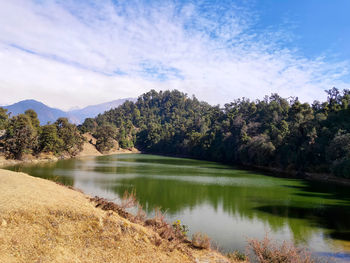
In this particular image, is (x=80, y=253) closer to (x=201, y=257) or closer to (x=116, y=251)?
(x=116, y=251)

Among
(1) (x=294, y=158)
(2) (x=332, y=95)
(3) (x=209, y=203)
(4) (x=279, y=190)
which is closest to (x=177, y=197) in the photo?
(3) (x=209, y=203)

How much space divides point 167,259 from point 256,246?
344 cm

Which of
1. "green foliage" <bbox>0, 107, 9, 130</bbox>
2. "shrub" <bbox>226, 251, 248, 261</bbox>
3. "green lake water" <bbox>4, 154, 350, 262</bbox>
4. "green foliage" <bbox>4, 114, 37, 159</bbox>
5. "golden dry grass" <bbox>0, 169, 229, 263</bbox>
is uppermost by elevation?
"green foliage" <bbox>0, 107, 9, 130</bbox>

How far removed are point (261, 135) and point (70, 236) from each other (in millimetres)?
53198

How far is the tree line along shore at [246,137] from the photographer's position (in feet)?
140

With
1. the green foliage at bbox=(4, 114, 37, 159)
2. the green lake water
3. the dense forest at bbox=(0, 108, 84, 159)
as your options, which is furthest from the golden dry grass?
the dense forest at bbox=(0, 108, 84, 159)

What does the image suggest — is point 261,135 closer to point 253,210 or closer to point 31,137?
point 253,210

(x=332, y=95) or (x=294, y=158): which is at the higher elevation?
(x=332, y=95)

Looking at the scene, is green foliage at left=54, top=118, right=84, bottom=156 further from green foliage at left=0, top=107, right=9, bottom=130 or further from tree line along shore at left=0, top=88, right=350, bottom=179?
green foliage at left=0, top=107, right=9, bottom=130

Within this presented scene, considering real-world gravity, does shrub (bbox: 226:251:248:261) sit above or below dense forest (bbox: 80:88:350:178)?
below

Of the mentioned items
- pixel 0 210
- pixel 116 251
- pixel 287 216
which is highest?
pixel 0 210

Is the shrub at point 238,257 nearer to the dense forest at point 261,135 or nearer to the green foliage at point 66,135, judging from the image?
the dense forest at point 261,135

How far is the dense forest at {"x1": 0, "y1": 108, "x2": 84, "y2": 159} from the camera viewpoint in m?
47.2

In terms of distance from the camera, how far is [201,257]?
9.73 meters
